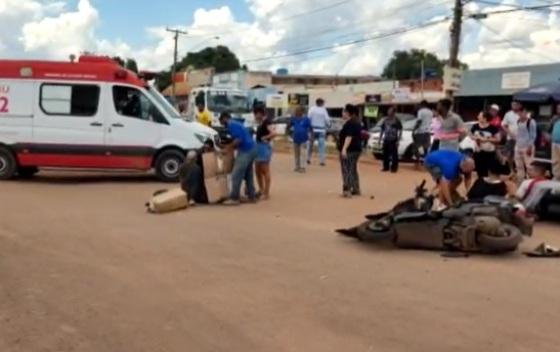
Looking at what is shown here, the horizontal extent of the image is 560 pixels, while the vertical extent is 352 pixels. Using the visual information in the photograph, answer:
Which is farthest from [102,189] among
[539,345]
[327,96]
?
[327,96]

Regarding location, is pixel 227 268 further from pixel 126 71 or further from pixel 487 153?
pixel 126 71

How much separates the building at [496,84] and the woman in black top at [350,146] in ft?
70.0

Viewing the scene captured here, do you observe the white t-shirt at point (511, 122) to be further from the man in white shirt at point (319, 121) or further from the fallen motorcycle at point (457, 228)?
the fallen motorcycle at point (457, 228)

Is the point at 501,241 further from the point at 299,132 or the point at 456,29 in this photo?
the point at 456,29

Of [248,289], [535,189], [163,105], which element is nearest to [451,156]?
[535,189]

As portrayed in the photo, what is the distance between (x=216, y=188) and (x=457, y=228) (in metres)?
5.17

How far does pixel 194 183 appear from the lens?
12672 millimetres

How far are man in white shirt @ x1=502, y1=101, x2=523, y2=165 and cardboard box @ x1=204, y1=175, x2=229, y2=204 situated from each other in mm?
5488

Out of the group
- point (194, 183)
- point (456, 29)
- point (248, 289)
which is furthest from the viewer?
point (456, 29)

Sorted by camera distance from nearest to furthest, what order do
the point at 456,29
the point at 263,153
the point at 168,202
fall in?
the point at 168,202, the point at 263,153, the point at 456,29

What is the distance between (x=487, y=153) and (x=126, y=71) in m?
7.56

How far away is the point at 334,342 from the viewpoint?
546 cm

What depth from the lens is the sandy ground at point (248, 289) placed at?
5.54 meters

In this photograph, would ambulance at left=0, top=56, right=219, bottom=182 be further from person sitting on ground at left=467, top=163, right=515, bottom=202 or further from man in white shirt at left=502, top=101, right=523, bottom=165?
person sitting on ground at left=467, top=163, right=515, bottom=202
